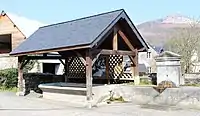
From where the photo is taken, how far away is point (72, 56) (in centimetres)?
1770

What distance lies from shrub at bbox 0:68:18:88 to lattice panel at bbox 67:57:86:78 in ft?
14.8

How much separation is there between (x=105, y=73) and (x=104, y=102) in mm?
3426

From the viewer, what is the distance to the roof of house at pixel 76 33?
1268 cm

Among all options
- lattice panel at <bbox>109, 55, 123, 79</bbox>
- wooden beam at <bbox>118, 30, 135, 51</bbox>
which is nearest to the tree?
lattice panel at <bbox>109, 55, 123, 79</bbox>

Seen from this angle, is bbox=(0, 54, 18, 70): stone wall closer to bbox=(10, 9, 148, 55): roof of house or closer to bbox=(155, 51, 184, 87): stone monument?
bbox=(10, 9, 148, 55): roof of house

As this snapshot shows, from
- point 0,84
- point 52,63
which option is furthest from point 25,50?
point 52,63

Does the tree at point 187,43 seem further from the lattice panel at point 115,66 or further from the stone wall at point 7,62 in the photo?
the lattice panel at point 115,66

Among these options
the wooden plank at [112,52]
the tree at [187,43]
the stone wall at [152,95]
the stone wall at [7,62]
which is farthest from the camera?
the tree at [187,43]

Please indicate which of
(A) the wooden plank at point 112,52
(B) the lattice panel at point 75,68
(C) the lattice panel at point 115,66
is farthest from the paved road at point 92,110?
(B) the lattice panel at point 75,68

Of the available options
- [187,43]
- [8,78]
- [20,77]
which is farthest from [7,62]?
[187,43]

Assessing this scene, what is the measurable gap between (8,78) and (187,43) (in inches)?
817

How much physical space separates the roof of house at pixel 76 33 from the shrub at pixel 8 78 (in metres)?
4.21

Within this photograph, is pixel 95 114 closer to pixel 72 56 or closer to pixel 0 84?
pixel 72 56

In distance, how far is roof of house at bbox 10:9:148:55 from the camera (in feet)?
41.6
